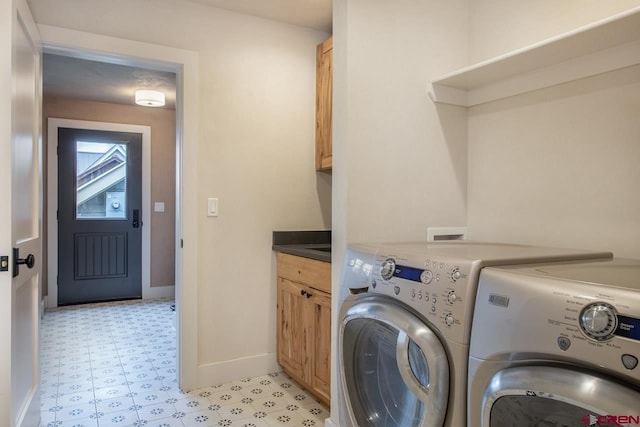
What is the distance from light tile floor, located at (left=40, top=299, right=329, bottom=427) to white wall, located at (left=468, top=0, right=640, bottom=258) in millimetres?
1454

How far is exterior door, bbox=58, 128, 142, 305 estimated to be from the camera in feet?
15.5

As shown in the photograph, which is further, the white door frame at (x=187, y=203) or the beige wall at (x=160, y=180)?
the beige wall at (x=160, y=180)

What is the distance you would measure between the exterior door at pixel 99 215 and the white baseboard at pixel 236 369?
2876mm

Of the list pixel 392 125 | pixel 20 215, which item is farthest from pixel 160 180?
pixel 392 125

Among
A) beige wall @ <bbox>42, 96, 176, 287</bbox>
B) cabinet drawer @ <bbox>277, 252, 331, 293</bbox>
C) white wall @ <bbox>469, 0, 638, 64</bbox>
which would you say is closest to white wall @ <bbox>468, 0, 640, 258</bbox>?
white wall @ <bbox>469, 0, 638, 64</bbox>

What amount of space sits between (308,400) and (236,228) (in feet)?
3.69

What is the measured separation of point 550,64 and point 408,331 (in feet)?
4.13

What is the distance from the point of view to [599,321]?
0.79 meters

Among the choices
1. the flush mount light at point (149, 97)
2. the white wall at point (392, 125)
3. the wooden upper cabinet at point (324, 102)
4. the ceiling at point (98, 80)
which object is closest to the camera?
the white wall at point (392, 125)

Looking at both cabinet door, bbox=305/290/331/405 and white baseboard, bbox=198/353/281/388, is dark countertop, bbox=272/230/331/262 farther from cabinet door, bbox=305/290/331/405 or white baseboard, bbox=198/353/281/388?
white baseboard, bbox=198/353/281/388

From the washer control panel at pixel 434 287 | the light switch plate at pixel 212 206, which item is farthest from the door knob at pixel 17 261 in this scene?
the washer control panel at pixel 434 287

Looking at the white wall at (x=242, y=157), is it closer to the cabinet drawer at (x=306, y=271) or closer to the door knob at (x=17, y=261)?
the cabinet drawer at (x=306, y=271)

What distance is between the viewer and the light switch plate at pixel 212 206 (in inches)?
103

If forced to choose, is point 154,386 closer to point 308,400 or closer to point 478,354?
point 308,400
